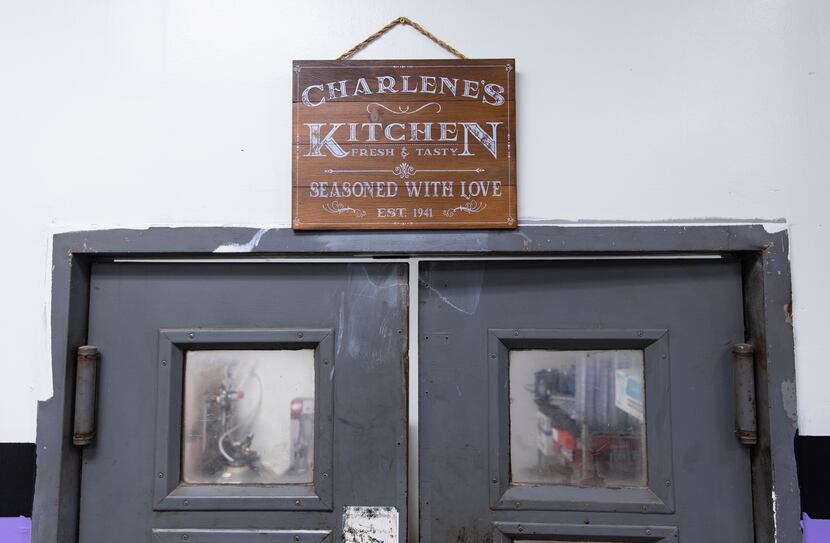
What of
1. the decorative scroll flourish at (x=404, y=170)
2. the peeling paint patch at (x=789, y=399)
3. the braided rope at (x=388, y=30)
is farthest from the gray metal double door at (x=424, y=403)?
the braided rope at (x=388, y=30)

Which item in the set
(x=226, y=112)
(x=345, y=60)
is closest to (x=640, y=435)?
(x=345, y=60)

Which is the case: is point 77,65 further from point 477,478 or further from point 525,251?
point 477,478

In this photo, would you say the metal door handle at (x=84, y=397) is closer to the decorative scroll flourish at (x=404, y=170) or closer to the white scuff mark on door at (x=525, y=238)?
the decorative scroll flourish at (x=404, y=170)

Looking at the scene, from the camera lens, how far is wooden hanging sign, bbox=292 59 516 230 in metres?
1.19

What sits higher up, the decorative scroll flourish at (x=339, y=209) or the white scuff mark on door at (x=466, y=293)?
the decorative scroll flourish at (x=339, y=209)

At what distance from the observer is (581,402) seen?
1233 mm

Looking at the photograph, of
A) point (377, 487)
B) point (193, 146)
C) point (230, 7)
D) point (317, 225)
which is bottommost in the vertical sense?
point (377, 487)

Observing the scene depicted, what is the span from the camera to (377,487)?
121 cm

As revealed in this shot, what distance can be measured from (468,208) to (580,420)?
57 centimetres

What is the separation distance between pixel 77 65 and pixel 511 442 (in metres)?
1.37

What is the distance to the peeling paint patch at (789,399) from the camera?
114 cm

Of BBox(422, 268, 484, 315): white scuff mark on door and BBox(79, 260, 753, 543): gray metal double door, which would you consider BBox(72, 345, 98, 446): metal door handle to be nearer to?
BBox(79, 260, 753, 543): gray metal double door

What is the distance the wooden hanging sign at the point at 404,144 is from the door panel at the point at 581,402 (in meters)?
0.16

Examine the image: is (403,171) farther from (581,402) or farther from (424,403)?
(581,402)
